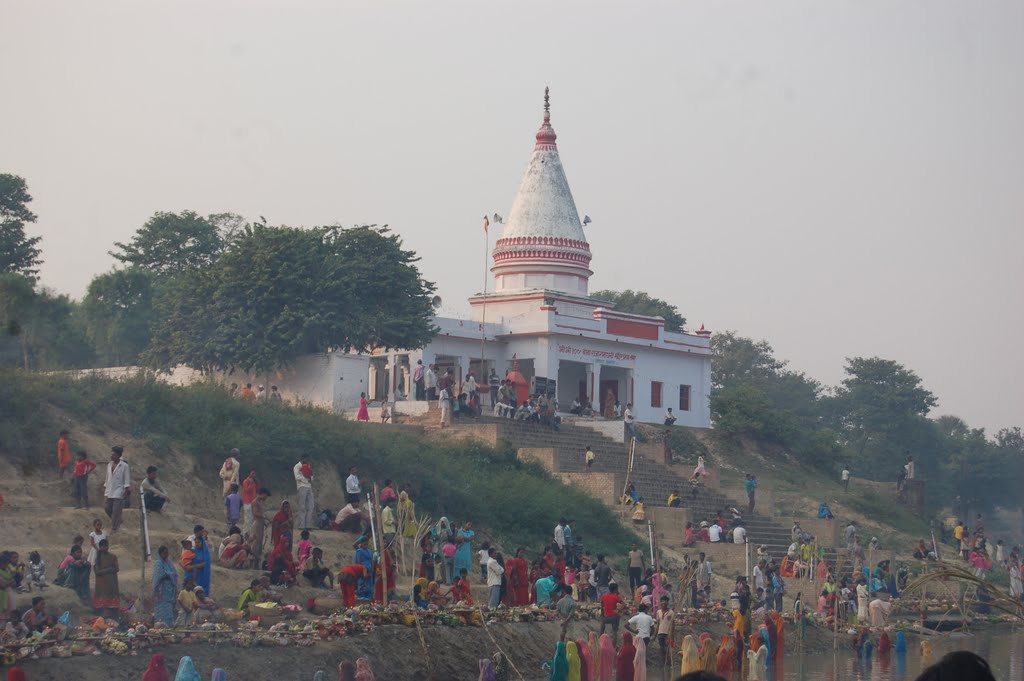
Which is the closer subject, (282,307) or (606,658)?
(606,658)

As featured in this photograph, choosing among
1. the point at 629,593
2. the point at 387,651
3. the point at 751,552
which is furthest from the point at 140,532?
the point at 751,552

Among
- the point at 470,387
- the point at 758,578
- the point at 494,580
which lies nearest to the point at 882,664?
the point at 758,578

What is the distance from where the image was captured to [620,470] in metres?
36.2

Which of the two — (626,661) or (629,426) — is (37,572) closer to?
(626,661)

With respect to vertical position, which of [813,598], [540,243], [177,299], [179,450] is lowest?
[813,598]

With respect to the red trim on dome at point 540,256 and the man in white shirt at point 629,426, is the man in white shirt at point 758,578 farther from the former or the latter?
the red trim on dome at point 540,256

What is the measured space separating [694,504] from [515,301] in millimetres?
12782

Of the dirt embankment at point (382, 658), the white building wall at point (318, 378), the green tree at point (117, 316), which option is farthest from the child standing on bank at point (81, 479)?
Answer: the green tree at point (117, 316)

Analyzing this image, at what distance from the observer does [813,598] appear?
3036 cm

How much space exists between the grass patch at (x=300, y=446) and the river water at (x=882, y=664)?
6.22 metres

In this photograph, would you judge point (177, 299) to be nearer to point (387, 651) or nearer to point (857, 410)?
point (387, 651)

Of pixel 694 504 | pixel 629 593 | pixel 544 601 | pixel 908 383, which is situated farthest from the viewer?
pixel 908 383

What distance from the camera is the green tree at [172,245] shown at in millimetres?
48875

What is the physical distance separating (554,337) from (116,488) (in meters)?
22.5
